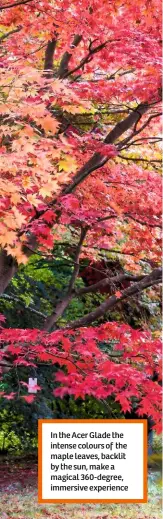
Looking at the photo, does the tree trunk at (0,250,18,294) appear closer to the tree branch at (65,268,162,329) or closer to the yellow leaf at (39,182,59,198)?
the tree branch at (65,268,162,329)

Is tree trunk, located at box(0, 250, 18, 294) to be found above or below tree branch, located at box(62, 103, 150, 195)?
below

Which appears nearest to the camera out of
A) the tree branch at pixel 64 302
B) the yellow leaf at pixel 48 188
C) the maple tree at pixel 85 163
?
the yellow leaf at pixel 48 188

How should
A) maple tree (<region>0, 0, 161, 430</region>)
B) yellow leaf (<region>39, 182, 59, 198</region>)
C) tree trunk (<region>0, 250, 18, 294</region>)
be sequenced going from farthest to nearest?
tree trunk (<region>0, 250, 18, 294</region>)
maple tree (<region>0, 0, 161, 430</region>)
yellow leaf (<region>39, 182, 59, 198</region>)

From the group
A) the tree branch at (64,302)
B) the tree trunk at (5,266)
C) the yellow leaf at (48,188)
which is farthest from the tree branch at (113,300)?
the yellow leaf at (48,188)

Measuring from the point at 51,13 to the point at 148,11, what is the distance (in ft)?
3.04

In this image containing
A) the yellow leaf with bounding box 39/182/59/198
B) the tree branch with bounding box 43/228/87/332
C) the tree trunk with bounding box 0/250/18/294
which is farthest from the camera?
the tree branch with bounding box 43/228/87/332

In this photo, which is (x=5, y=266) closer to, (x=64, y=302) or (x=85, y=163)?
(x=64, y=302)

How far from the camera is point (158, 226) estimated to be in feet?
26.2

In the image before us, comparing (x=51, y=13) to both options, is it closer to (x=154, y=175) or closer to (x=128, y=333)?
(x=154, y=175)

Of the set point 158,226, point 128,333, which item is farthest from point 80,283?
point 128,333

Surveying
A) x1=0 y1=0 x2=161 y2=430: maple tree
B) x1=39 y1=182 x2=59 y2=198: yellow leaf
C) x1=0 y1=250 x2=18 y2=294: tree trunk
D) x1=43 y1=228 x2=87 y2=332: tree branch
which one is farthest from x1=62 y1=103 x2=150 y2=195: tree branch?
x1=39 y1=182 x2=59 y2=198: yellow leaf

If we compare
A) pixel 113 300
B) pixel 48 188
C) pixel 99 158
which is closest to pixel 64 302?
pixel 113 300

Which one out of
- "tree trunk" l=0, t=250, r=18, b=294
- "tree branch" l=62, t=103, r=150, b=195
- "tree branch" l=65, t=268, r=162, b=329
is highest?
"tree branch" l=62, t=103, r=150, b=195

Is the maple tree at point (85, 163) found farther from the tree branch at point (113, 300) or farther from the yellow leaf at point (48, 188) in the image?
the yellow leaf at point (48, 188)
